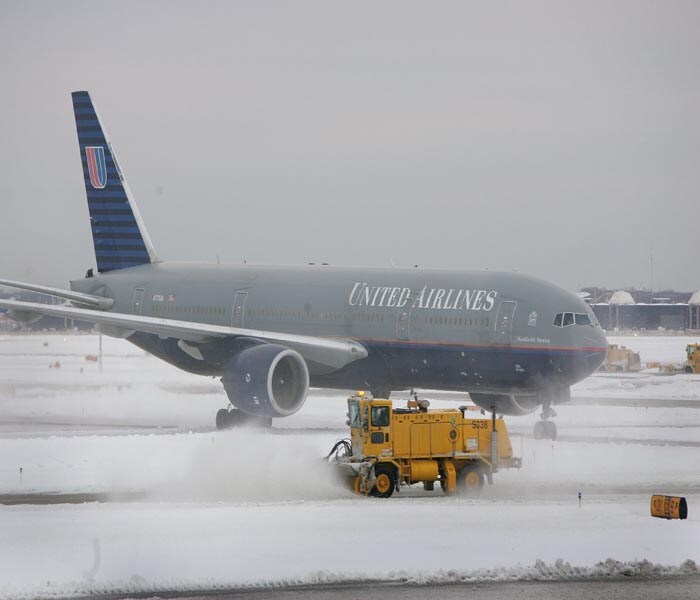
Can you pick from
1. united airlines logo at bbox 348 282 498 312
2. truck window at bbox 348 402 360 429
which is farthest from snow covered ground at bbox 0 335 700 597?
united airlines logo at bbox 348 282 498 312

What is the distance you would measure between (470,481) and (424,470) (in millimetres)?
1097

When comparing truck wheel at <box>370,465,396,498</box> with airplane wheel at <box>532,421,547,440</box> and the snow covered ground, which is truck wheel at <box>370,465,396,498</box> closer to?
the snow covered ground

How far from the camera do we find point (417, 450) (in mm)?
27516

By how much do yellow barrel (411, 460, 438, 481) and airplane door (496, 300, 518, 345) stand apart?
11.2 metres

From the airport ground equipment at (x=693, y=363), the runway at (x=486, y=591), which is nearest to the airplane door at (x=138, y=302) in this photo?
the runway at (x=486, y=591)

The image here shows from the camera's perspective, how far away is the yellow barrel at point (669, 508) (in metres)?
23.6

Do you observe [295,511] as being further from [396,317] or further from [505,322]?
[396,317]

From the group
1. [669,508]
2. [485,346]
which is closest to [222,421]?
[485,346]

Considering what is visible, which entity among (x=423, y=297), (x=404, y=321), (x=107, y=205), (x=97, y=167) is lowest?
(x=404, y=321)

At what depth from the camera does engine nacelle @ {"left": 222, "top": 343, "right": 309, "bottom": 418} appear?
3756cm

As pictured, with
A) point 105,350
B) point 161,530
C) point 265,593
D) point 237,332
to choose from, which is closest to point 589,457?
point 237,332

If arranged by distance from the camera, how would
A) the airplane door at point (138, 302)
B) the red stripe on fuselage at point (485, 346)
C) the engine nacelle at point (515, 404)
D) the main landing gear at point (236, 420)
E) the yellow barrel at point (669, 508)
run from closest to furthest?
the yellow barrel at point (669, 508) < the red stripe on fuselage at point (485, 346) < the engine nacelle at point (515, 404) < the main landing gear at point (236, 420) < the airplane door at point (138, 302)

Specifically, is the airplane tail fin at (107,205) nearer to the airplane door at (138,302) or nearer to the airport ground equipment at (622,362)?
the airplane door at (138,302)

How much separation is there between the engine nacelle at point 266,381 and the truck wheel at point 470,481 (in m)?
10.6
